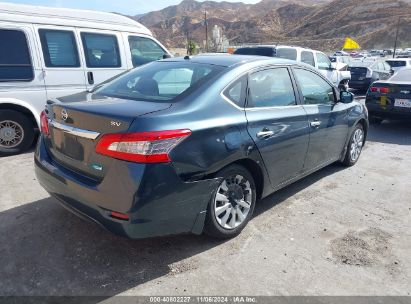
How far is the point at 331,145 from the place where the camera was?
→ 16.0 ft

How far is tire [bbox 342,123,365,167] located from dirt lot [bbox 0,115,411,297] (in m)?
1.04

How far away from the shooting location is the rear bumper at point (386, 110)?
8.09m

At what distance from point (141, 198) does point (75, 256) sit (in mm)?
962

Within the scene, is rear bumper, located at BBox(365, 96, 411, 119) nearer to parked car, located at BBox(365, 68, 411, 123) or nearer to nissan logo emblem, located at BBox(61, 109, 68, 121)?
parked car, located at BBox(365, 68, 411, 123)

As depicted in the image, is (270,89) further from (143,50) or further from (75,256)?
(143,50)

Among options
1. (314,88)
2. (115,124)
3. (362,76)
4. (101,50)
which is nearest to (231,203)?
(115,124)

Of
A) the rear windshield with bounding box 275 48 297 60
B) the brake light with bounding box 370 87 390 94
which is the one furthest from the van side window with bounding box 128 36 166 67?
the brake light with bounding box 370 87 390 94

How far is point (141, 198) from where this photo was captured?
8.87 feet

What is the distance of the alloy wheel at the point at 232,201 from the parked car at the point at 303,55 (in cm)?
622

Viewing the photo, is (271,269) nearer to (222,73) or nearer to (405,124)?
(222,73)

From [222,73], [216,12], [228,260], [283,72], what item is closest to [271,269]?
[228,260]

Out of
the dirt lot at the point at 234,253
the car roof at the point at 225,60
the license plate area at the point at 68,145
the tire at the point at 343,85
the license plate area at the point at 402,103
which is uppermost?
the car roof at the point at 225,60

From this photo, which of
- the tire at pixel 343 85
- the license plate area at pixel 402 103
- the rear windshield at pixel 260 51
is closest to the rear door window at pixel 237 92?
the license plate area at pixel 402 103

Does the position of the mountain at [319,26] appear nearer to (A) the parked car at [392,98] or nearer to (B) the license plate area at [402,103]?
(A) the parked car at [392,98]
